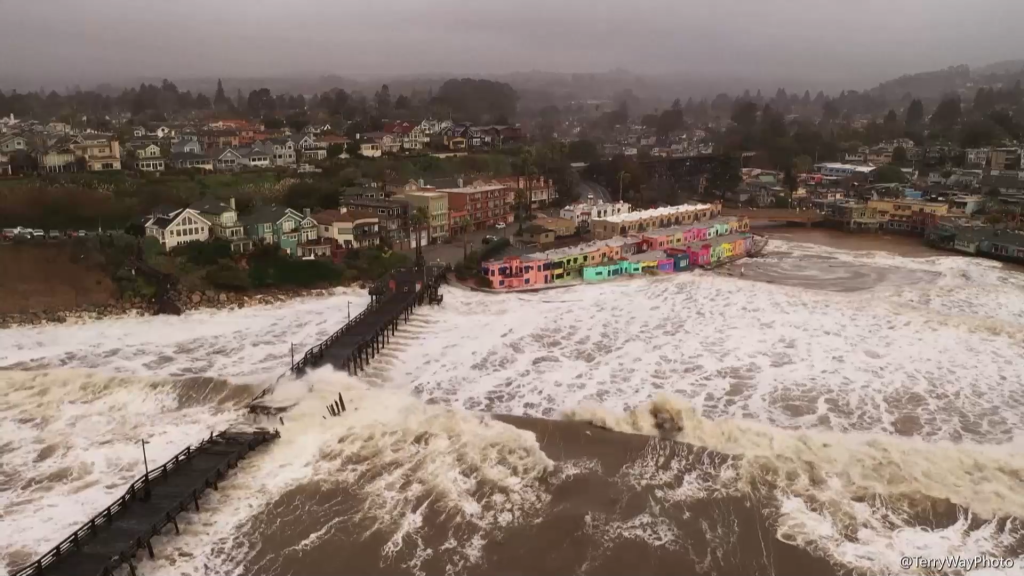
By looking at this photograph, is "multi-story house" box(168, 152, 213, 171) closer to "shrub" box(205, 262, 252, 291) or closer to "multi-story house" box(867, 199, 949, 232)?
"shrub" box(205, 262, 252, 291)

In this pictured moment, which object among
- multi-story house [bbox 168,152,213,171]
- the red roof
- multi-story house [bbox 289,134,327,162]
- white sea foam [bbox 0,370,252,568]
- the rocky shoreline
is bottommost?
white sea foam [bbox 0,370,252,568]

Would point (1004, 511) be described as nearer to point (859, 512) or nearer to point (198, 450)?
point (859, 512)

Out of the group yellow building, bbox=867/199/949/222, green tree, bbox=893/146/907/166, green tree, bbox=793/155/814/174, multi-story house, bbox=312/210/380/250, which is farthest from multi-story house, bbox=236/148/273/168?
green tree, bbox=893/146/907/166

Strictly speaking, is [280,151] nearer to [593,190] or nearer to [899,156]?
[593,190]

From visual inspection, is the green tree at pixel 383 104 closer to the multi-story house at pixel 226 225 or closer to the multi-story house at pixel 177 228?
the multi-story house at pixel 226 225

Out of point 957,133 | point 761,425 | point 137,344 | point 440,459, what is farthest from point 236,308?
point 957,133

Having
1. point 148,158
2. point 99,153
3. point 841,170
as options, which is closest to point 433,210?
point 148,158
